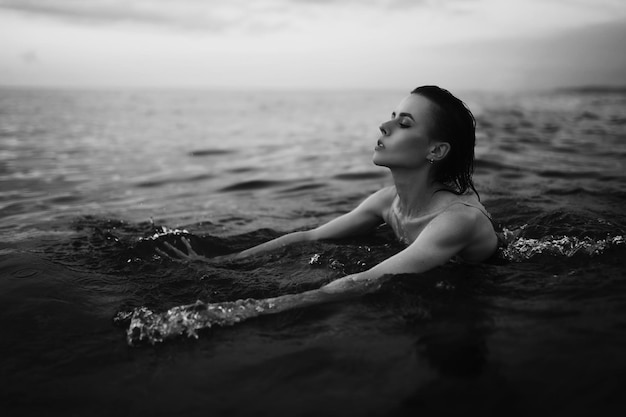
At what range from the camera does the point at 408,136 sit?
12.6 ft

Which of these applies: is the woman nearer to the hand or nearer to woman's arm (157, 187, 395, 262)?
woman's arm (157, 187, 395, 262)

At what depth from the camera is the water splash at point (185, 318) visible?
3084mm

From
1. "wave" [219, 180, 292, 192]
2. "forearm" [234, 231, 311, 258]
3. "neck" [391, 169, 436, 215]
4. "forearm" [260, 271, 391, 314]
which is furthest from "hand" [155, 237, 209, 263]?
"wave" [219, 180, 292, 192]

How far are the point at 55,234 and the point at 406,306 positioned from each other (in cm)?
384

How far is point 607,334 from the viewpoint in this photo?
2932 millimetres

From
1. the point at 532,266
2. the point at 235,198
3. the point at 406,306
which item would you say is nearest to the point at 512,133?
the point at 235,198

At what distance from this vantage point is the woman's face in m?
3.85

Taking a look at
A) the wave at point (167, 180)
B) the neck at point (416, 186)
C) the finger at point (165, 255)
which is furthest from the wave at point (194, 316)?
the wave at point (167, 180)

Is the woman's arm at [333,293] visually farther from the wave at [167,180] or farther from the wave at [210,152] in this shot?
the wave at [210,152]

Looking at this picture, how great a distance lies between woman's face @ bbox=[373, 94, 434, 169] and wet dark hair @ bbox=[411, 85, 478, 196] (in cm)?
6

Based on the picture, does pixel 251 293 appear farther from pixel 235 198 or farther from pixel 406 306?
pixel 235 198

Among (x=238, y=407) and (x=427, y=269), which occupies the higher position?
(x=427, y=269)

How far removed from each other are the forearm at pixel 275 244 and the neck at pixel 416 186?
3.57 ft

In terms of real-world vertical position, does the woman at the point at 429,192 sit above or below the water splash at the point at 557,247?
above
